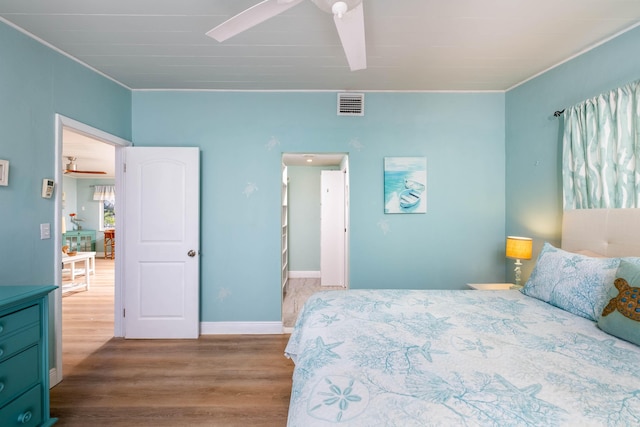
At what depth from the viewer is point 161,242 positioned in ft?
9.61

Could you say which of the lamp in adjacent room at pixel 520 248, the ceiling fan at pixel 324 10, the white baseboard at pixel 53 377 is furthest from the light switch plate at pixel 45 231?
the lamp in adjacent room at pixel 520 248

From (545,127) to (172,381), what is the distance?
3.90 meters

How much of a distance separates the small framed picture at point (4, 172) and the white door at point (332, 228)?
3.72 metres

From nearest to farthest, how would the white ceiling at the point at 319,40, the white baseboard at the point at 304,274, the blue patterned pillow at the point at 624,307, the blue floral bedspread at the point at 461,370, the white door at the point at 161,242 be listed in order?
1. the blue floral bedspread at the point at 461,370
2. the blue patterned pillow at the point at 624,307
3. the white ceiling at the point at 319,40
4. the white door at the point at 161,242
5. the white baseboard at the point at 304,274

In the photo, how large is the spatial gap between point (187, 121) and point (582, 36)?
353 centimetres

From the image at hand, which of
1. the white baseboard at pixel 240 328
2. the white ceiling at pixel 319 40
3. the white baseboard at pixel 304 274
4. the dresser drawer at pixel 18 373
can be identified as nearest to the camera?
the dresser drawer at pixel 18 373

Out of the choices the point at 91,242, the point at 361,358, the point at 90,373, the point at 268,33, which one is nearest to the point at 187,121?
the point at 268,33

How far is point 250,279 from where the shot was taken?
3072 millimetres

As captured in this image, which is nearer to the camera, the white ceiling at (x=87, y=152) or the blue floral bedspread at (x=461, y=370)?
the blue floral bedspread at (x=461, y=370)

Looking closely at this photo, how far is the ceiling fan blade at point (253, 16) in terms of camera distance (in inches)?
51.8

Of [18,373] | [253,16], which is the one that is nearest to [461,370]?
[253,16]

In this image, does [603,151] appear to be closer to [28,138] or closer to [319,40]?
[319,40]

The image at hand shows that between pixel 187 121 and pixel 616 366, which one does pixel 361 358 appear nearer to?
pixel 616 366

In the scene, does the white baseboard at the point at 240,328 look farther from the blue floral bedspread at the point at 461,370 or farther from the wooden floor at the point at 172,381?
the blue floral bedspread at the point at 461,370
